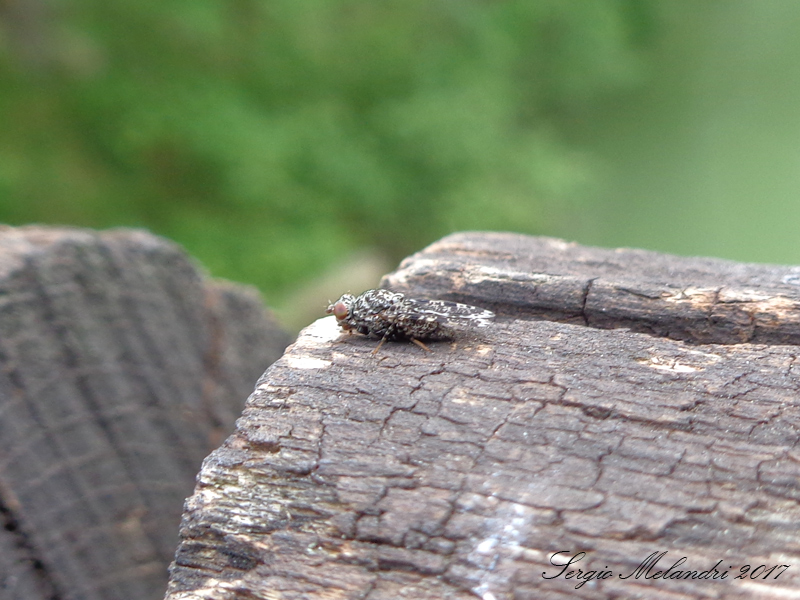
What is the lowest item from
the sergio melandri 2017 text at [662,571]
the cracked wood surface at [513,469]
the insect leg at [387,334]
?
the sergio melandri 2017 text at [662,571]

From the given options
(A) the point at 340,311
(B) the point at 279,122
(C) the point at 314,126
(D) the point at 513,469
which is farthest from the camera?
(C) the point at 314,126

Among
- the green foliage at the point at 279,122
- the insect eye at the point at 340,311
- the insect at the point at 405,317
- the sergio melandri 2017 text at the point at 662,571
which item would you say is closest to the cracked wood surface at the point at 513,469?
the sergio melandri 2017 text at the point at 662,571

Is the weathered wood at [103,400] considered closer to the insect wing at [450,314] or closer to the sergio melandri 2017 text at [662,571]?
the insect wing at [450,314]

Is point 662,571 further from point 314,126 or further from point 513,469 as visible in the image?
point 314,126

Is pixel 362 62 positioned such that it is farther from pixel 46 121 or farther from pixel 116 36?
pixel 46 121

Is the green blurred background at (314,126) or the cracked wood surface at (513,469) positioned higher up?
the green blurred background at (314,126)

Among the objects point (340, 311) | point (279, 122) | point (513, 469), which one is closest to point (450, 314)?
point (340, 311)
